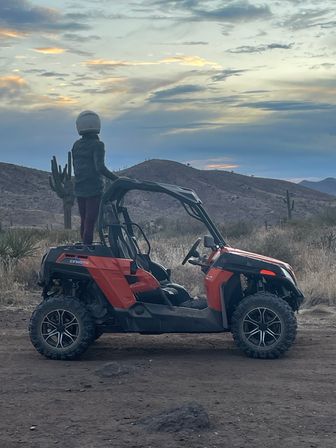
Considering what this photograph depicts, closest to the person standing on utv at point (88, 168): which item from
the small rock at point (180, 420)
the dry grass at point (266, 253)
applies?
the small rock at point (180, 420)

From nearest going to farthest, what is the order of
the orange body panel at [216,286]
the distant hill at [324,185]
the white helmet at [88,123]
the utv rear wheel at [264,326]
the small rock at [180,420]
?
1. the small rock at [180,420]
2. the utv rear wheel at [264,326]
3. the orange body panel at [216,286]
4. the white helmet at [88,123]
5. the distant hill at [324,185]

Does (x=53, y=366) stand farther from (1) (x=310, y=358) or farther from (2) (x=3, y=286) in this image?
(2) (x=3, y=286)

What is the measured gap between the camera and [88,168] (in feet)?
31.4

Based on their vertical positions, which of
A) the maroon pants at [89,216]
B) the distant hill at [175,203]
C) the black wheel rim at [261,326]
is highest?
the distant hill at [175,203]

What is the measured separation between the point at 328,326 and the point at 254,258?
2.78 meters

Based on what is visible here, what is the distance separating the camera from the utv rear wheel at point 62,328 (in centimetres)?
862

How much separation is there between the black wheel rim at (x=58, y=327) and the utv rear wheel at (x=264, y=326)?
1.92 metres

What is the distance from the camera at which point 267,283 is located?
9.05 meters

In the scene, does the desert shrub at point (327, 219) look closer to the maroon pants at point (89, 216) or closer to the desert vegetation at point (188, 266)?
the desert vegetation at point (188, 266)

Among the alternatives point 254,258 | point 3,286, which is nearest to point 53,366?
point 254,258

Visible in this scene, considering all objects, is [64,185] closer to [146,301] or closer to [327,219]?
[327,219]

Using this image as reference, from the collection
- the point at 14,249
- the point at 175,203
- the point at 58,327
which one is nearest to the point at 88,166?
the point at 58,327

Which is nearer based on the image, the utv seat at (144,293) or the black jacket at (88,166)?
the utv seat at (144,293)

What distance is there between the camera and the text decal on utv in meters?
8.55
